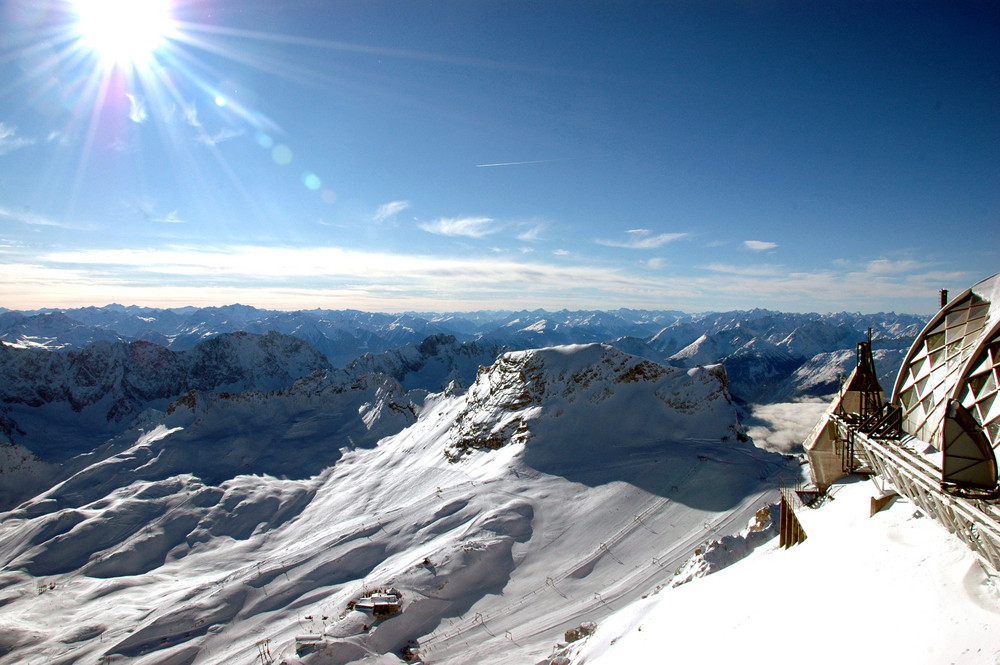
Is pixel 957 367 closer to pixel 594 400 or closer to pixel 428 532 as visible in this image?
pixel 428 532

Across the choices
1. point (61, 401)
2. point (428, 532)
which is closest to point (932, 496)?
point (428, 532)

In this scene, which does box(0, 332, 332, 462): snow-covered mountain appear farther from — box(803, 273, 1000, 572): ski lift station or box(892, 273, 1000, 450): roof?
box(892, 273, 1000, 450): roof

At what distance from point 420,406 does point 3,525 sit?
72.5 meters

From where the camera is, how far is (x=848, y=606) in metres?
9.60

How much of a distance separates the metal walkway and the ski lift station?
0.07 feet

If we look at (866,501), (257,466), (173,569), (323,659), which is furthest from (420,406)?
(866,501)

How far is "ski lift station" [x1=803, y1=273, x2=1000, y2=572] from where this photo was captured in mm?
9695

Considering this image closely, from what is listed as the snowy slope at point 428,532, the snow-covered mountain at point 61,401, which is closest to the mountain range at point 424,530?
the snowy slope at point 428,532

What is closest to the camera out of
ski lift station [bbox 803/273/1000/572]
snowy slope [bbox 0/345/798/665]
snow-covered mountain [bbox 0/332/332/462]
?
ski lift station [bbox 803/273/1000/572]

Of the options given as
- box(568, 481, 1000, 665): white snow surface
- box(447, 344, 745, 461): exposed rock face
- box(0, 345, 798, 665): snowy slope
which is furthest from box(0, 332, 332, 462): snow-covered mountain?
box(568, 481, 1000, 665): white snow surface

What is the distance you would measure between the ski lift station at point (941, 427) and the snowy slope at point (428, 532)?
56.4ft

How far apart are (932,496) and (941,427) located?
1.69 metres

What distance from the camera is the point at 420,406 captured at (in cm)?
10900

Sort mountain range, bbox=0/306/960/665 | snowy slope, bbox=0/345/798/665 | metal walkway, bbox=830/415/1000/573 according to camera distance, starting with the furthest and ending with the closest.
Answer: snowy slope, bbox=0/345/798/665 < mountain range, bbox=0/306/960/665 < metal walkway, bbox=830/415/1000/573
